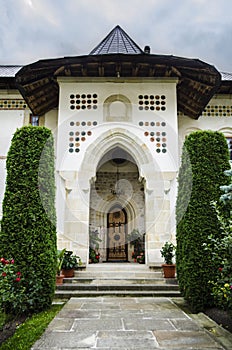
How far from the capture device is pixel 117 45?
9273mm

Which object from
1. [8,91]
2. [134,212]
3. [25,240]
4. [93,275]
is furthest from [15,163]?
[134,212]

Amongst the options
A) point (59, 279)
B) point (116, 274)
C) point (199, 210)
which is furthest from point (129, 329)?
point (116, 274)

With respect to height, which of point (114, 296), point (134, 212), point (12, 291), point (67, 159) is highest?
point (67, 159)

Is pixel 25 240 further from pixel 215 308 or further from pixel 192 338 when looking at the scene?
pixel 215 308

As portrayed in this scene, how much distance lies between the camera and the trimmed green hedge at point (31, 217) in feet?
12.8

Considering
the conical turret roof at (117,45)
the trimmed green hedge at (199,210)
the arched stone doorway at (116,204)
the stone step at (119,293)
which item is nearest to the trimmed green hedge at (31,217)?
the stone step at (119,293)

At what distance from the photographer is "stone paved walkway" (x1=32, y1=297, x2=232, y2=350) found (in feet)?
8.62

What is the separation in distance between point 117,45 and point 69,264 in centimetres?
680

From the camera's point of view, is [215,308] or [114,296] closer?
[215,308]

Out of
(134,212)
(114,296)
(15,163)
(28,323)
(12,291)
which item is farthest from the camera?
(134,212)

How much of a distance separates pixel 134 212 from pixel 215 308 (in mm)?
6070

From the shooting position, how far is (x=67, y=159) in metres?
7.12

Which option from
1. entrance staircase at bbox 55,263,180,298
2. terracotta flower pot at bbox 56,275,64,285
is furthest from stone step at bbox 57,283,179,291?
terracotta flower pot at bbox 56,275,64,285

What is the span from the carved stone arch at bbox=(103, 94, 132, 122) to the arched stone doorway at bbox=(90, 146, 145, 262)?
7.91ft
